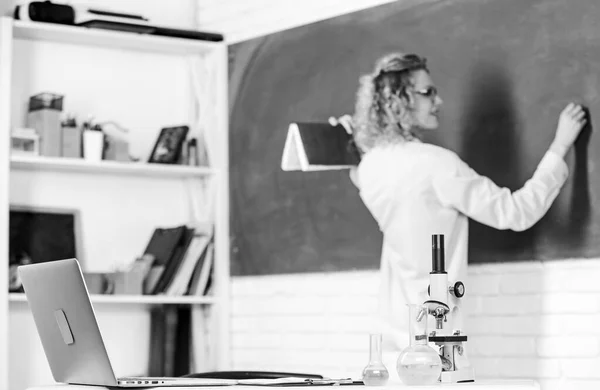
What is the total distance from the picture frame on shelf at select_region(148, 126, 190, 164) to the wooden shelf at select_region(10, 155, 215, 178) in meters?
0.05

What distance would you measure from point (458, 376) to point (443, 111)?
206 centimetres

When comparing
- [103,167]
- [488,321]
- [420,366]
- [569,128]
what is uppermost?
[569,128]

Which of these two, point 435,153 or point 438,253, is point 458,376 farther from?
point 435,153

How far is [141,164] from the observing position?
5105mm

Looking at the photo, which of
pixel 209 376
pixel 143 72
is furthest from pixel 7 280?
pixel 209 376

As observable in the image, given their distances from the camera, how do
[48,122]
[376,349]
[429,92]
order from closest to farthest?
1. [376,349]
2. [429,92]
3. [48,122]

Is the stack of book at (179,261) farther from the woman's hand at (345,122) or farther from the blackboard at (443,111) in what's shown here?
the woman's hand at (345,122)

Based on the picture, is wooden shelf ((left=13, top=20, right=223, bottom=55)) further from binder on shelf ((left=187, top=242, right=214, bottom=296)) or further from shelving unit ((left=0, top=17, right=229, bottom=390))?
binder on shelf ((left=187, top=242, right=214, bottom=296))

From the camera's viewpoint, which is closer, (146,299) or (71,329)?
(71,329)

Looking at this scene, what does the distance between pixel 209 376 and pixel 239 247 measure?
8.09 ft

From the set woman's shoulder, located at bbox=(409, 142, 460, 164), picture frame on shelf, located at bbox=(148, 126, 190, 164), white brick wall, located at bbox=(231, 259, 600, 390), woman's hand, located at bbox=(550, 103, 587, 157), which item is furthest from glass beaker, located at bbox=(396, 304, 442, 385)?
picture frame on shelf, located at bbox=(148, 126, 190, 164)

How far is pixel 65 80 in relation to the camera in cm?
516

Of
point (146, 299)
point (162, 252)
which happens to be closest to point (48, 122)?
point (162, 252)

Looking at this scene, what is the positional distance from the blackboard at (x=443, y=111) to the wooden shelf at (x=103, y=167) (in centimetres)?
24
